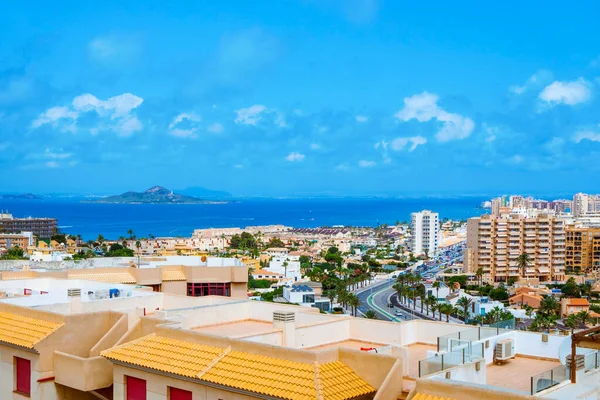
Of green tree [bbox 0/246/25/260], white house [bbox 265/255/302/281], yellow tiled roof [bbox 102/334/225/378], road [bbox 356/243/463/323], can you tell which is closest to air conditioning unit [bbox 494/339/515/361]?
yellow tiled roof [bbox 102/334/225/378]

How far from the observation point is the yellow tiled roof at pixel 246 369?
9516 millimetres

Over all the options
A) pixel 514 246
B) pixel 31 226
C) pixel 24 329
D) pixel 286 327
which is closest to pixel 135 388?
pixel 286 327

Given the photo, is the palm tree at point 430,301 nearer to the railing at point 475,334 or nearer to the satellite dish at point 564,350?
the railing at point 475,334

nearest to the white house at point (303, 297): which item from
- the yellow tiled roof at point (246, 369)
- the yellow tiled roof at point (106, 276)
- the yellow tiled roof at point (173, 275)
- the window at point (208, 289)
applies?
the window at point (208, 289)

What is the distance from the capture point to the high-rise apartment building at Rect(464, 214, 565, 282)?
127625 mm

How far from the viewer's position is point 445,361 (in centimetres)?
959

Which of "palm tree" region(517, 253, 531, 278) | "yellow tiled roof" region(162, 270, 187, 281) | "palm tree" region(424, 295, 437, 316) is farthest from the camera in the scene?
"palm tree" region(517, 253, 531, 278)

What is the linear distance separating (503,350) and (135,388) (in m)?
6.08

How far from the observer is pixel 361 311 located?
89812mm

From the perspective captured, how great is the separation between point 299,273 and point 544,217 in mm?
46715

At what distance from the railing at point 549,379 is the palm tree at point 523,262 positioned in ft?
399

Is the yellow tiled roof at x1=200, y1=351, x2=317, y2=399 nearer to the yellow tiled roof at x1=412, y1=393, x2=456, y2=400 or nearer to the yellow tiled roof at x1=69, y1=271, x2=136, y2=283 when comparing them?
the yellow tiled roof at x1=412, y1=393, x2=456, y2=400

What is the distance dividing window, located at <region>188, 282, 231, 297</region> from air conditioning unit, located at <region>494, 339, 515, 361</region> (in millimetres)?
14111

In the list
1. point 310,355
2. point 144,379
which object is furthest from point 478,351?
point 144,379
